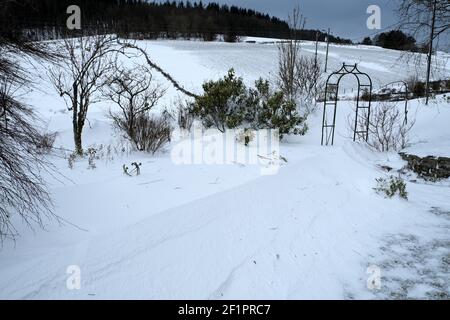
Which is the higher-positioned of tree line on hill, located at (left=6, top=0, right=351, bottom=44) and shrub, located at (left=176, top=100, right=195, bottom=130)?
tree line on hill, located at (left=6, top=0, right=351, bottom=44)

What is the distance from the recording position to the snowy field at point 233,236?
11.6 feet

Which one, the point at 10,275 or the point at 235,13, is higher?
the point at 235,13

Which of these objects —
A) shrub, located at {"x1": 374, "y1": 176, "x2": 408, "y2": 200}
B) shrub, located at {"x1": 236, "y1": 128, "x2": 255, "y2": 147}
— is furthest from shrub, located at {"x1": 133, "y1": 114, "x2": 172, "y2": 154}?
shrub, located at {"x1": 374, "y1": 176, "x2": 408, "y2": 200}

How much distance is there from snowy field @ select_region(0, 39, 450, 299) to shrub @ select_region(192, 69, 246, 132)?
10.7 feet

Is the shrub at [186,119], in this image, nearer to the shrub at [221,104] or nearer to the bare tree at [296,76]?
the shrub at [221,104]

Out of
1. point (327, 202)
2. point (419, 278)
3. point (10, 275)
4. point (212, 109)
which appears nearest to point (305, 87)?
point (212, 109)

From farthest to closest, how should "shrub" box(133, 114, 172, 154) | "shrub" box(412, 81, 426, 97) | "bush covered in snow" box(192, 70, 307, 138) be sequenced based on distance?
"shrub" box(412, 81, 426, 97)
"bush covered in snow" box(192, 70, 307, 138)
"shrub" box(133, 114, 172, 154)

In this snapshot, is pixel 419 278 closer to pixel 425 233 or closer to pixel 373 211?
pixel 425 233

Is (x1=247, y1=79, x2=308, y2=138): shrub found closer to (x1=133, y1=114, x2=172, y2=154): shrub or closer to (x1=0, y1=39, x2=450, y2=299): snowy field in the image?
A: (x1=0, y1=39, x2=450, y2=299): snowy field

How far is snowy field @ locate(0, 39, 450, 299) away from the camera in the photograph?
354cm

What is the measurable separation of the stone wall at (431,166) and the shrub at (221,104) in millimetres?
4540

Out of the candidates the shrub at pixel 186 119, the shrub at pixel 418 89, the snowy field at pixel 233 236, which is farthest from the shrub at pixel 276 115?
the shrub at pixel 418 89

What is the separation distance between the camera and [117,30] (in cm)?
1162

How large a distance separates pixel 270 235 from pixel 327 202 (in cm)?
162
